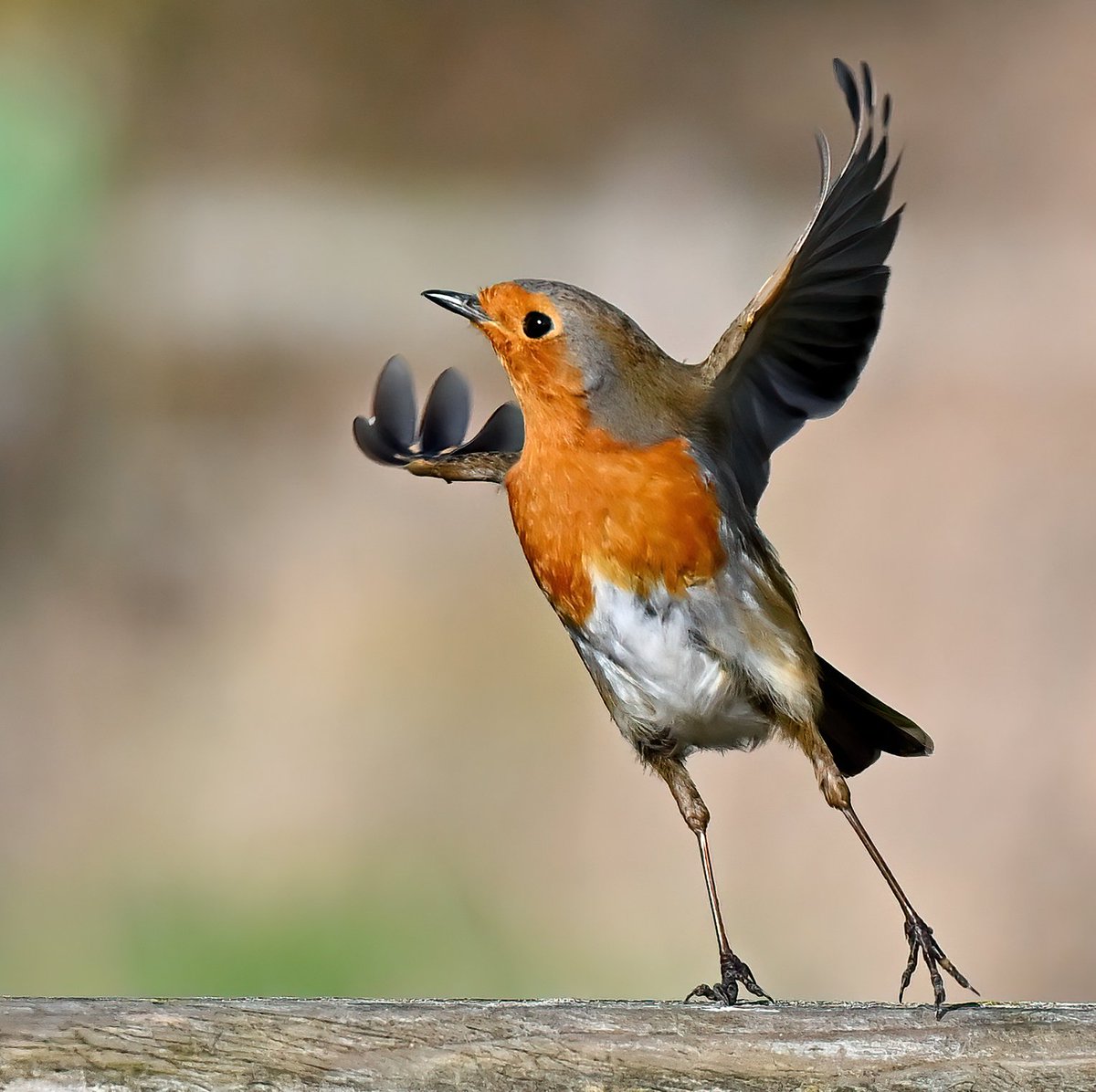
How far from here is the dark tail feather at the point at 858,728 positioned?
184 centimetres

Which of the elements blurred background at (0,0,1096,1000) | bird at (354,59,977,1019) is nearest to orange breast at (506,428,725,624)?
bird at (354,59,977,1019)

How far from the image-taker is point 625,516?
1.59 meters

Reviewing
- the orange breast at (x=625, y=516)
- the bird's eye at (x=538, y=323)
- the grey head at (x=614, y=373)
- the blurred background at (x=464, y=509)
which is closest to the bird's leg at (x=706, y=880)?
the orange breast at (x=625, y=516)

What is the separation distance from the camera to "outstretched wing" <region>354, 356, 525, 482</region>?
81.4 inches

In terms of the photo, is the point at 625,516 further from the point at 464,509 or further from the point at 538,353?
the point at 464,509

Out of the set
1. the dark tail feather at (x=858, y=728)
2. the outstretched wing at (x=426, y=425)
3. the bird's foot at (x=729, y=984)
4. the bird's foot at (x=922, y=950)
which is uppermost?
the outstretched wing at (x=426, y=425)

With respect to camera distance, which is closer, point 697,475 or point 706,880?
point 697,475

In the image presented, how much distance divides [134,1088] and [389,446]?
3.34ft

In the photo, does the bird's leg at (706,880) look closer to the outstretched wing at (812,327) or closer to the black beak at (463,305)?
the outstretched wing at (812,327)

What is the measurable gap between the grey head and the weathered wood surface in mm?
590

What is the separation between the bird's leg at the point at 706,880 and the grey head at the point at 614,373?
1.31 feet

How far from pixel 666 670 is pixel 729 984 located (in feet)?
1.10

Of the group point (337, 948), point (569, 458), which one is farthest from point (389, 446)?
point (337, 948)

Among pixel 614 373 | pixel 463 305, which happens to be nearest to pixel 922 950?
pixel 614 373
